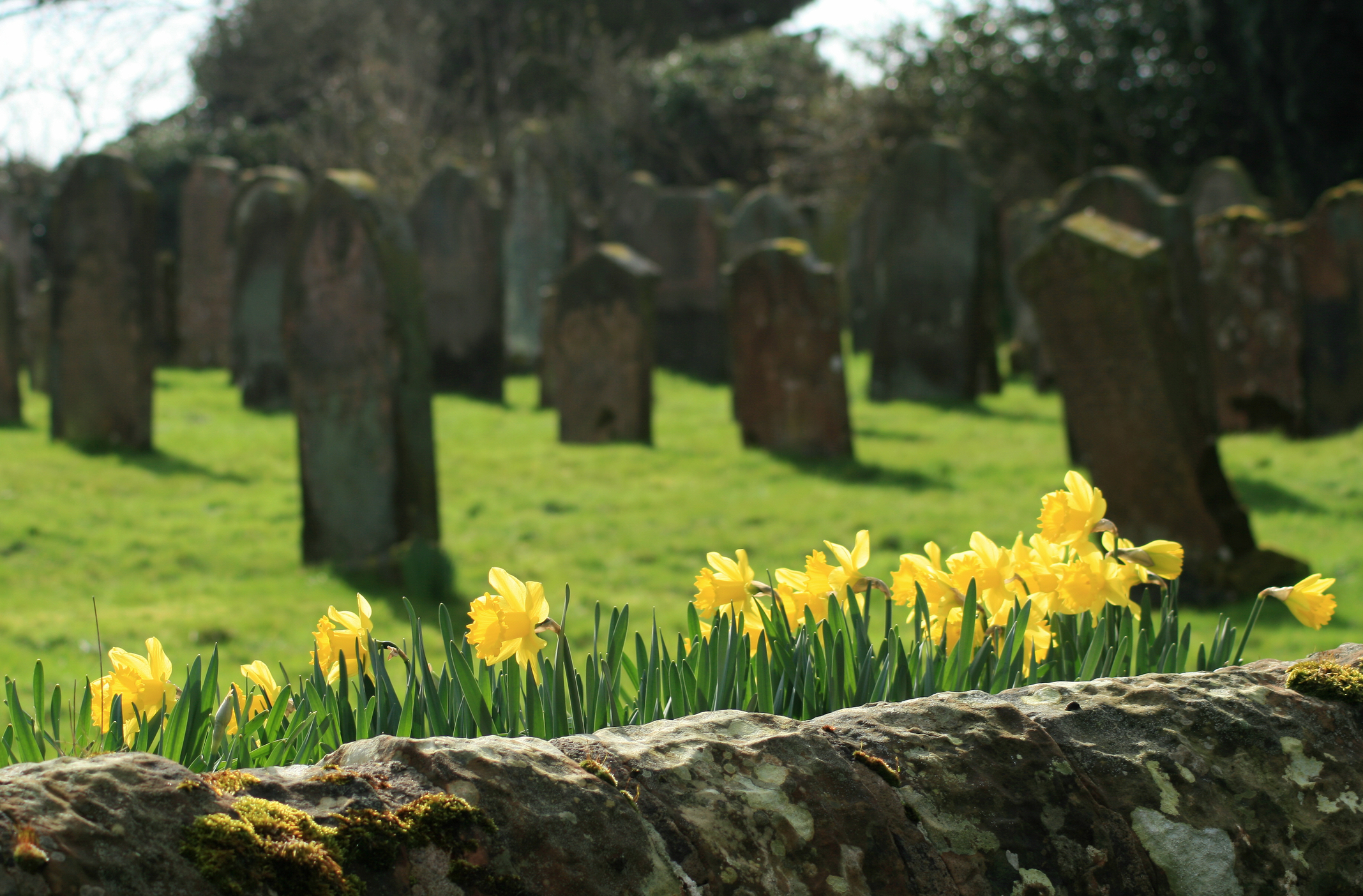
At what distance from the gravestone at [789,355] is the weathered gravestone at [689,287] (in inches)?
199

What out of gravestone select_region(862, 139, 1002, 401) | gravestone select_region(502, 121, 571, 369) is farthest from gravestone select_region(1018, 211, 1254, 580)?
gravestone select_region(502, 121, 571, 369)

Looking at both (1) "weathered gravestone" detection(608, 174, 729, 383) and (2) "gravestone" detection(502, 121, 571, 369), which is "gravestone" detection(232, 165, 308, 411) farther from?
(1) "weathered gravestone" detection(608, 174, 729, 383)

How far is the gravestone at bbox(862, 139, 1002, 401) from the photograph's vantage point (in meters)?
13.7

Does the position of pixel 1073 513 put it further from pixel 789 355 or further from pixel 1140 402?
pixel 789 355

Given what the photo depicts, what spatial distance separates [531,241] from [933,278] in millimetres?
6906

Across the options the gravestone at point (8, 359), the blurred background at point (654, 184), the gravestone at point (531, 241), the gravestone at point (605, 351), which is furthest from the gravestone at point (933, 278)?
the gravestone at point (8, 359)

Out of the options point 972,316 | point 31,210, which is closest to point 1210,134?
point 972,316

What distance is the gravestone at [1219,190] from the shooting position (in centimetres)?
1695

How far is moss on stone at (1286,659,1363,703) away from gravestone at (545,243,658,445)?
31.0 feet

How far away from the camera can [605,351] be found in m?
11.4

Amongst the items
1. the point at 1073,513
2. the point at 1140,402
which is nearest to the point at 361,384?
the point at 1140,402

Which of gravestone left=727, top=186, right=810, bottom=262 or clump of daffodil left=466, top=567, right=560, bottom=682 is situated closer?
clump of daffodil left=466, top=567, right=560, bottom=682

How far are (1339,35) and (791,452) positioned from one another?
13696 millimetres

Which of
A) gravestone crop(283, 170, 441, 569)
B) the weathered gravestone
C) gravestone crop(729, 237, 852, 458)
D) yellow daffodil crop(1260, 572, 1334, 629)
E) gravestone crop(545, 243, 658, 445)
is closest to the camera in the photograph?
yellow daffodil crop(1260, 572, 1334, 629)
